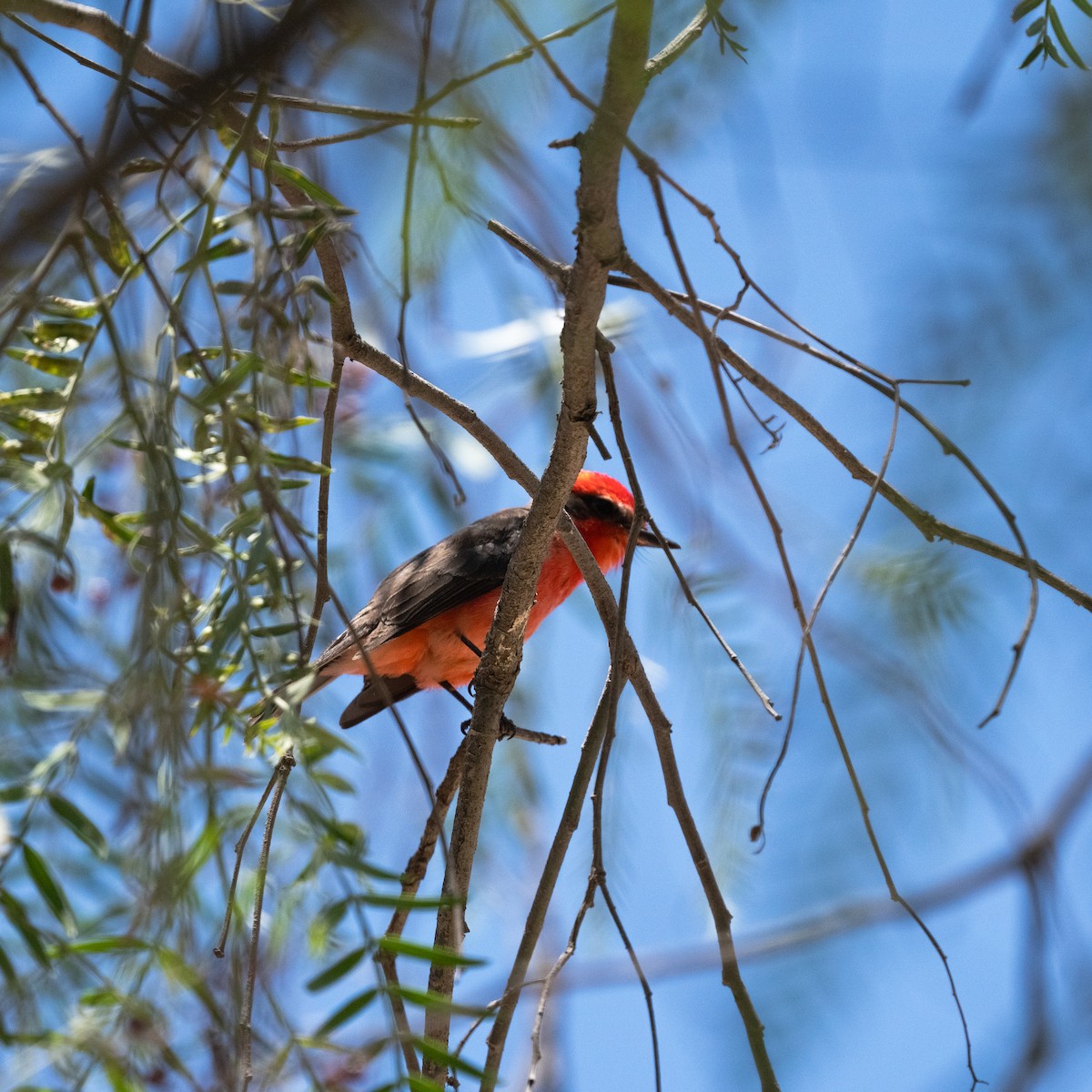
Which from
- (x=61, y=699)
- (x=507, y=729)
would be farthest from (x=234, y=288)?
(x=507, y=729)

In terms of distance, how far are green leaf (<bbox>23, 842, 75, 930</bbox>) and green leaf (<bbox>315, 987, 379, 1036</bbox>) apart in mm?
287

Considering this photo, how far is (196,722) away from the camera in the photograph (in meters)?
1.29

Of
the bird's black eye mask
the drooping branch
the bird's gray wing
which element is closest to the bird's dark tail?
the bird's gray wing

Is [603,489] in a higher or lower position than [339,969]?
higher

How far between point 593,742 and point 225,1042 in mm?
704

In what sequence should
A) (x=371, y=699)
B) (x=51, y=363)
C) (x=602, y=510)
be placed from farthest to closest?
(x=602, y=510), (x=371, y=699), (x=51, y=363)

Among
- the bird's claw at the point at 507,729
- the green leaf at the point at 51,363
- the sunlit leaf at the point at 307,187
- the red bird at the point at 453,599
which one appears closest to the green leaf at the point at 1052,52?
the sunlit leaf at the point at 307,187

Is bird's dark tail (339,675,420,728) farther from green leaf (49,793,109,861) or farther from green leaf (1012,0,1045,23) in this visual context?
green leaf (1012,0,1045,23)

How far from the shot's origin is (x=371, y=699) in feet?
12.6

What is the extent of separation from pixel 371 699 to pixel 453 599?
44 cm

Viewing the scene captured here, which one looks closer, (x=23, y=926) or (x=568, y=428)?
(x=23, y=926)

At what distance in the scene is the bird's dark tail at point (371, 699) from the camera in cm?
386

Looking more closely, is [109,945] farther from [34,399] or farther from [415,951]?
[34,399]

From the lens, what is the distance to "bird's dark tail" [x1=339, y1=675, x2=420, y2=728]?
152 inches
